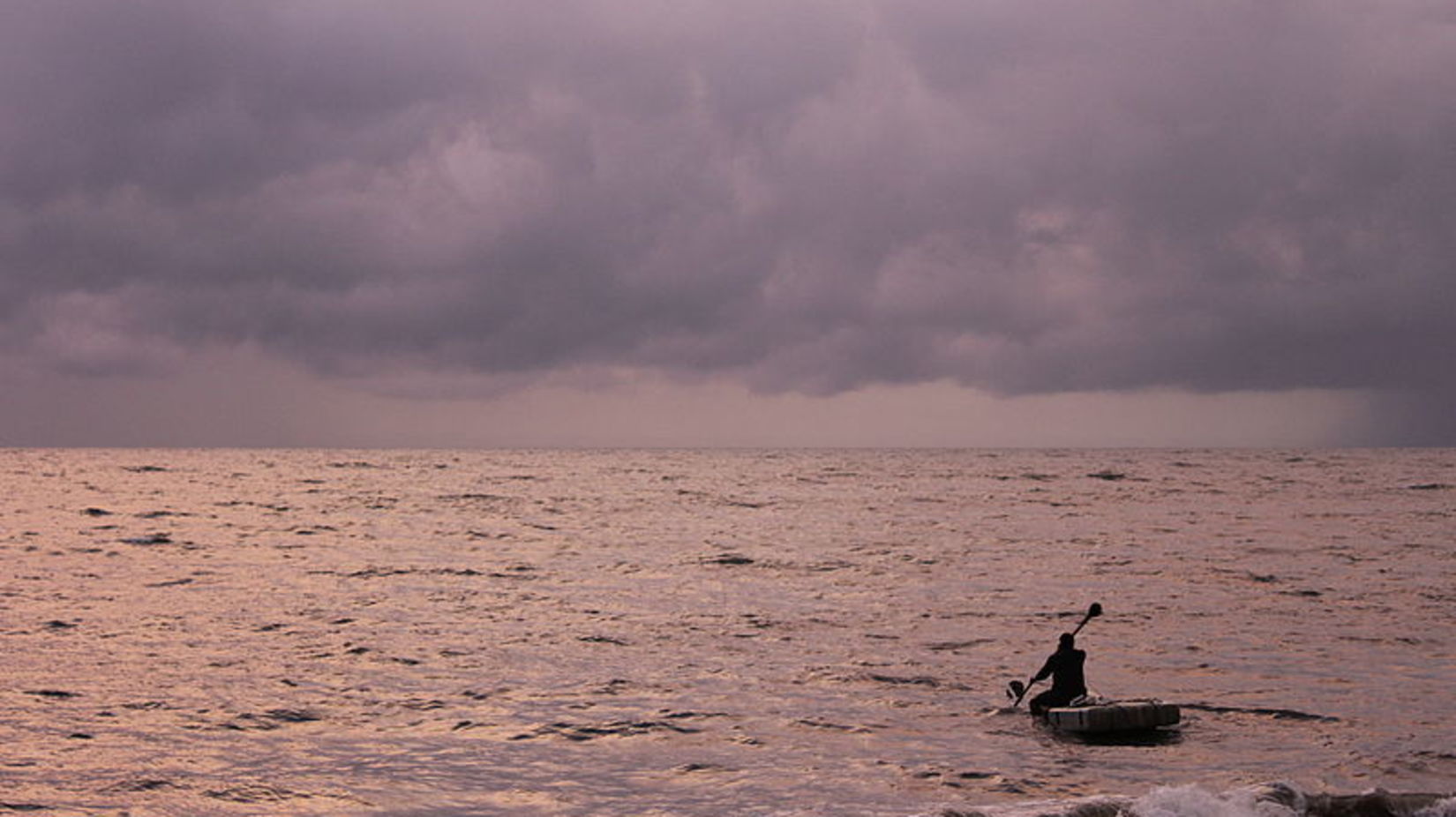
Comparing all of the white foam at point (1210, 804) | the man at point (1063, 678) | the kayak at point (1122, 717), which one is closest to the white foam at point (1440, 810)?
the white foam at point (1210, 804)

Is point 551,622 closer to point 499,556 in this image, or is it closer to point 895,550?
point 499,556

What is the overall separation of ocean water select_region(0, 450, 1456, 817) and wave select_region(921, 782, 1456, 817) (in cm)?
6

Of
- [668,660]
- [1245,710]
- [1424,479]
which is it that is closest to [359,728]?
[668,660]

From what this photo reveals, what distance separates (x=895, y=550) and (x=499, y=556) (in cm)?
1593

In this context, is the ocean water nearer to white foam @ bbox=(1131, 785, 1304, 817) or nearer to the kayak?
white foam @ bbox=(1131, 785, 1304, 817)

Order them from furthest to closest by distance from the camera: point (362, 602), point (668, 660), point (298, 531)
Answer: point (298, 531)
point (362, 602)
point (668, 660)

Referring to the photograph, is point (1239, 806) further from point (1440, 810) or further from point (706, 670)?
point (706, 670)

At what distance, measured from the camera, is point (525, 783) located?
51.6ft

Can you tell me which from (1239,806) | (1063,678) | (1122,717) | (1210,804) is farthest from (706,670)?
(1239,806)

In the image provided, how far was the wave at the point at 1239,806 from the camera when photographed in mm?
13875

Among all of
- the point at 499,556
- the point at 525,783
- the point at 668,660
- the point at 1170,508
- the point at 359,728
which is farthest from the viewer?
the point at 1170,508

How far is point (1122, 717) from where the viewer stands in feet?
59.4

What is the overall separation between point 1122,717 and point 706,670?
8556 mm

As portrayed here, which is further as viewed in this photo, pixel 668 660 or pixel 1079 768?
pixel 668 660
